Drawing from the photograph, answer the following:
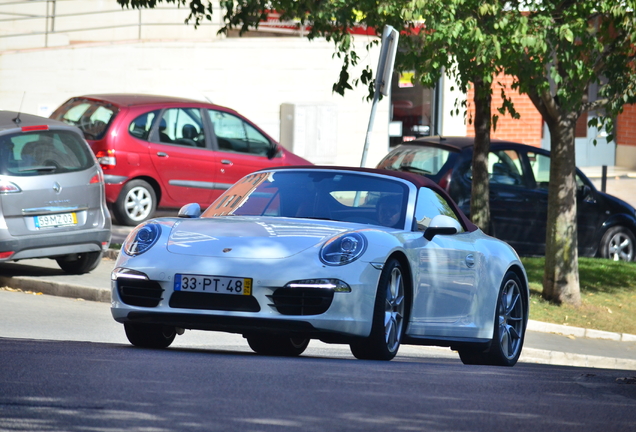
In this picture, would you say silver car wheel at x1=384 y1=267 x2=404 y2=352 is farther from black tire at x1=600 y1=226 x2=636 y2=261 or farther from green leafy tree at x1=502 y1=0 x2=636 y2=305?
black tire at x1=600 y1=226 x2=636 y2=261

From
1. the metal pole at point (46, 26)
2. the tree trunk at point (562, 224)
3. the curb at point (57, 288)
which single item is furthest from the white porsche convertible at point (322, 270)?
the metal pole at point (46, 26)

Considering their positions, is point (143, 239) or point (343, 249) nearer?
point (343, 249)

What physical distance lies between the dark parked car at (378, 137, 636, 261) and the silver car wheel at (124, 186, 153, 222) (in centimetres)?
341

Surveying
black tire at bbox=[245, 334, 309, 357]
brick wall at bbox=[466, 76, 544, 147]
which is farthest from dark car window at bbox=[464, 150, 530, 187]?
brick wall at bbox=[466, 76, 544, 147]

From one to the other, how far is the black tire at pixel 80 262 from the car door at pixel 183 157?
3.94 meters

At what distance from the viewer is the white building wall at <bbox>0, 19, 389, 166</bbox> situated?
21562 millimetres

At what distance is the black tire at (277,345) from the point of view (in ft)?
27.8

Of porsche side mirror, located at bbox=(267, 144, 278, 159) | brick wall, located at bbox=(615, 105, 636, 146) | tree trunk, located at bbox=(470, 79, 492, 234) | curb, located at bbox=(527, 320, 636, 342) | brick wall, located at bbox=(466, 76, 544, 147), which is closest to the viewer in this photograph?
curb, located at bbox=(527, 320, 636, 342)

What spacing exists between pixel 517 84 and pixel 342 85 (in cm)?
221

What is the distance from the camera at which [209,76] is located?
23.6 meters

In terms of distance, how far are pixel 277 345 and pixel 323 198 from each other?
4.15 ft

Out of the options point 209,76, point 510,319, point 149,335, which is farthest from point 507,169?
point 209,76

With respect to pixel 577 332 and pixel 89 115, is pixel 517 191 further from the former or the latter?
pixel 89 115

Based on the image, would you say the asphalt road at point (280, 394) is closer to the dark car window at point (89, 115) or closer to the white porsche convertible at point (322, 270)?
the white porsche convertible at point (322, 270)
